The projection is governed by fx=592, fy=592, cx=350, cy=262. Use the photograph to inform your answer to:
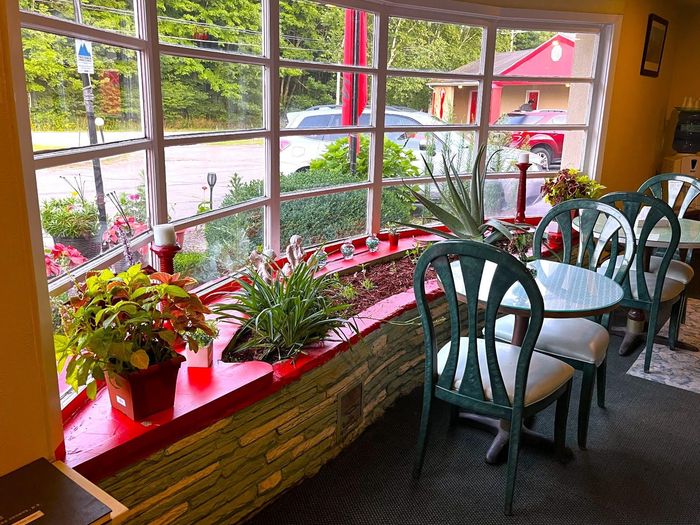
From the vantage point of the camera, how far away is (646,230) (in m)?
2.98

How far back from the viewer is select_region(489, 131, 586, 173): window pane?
3.96 metres

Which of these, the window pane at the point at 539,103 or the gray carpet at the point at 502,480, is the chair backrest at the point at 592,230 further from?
the window pane at the point at 539,103

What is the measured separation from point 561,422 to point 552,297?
1.60ft

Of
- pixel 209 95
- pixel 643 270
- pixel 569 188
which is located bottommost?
pixel 643 270

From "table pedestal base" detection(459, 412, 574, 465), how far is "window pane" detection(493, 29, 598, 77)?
7.51 feet

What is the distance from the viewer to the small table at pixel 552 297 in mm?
2090

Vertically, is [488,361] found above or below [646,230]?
below

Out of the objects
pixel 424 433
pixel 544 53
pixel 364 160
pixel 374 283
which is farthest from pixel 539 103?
pixel 424 433

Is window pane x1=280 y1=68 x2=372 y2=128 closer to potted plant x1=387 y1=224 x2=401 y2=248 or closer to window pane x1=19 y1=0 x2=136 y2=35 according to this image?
potted plant x1=387 y1=224 x2=401 y2=248

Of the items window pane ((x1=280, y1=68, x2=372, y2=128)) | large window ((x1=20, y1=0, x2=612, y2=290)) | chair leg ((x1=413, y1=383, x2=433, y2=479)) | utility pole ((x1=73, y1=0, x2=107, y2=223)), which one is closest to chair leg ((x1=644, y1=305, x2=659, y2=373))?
large window ((x1=20, y1=0, x2=612, y2=290))

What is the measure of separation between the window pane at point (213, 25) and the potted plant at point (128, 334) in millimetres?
975

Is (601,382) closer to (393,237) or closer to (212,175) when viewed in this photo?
(393,237)

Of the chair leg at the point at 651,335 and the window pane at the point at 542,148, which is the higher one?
the window pane at the point at 542,148

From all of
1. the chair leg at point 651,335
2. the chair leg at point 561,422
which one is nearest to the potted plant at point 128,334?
the chair leg at point 561,422
